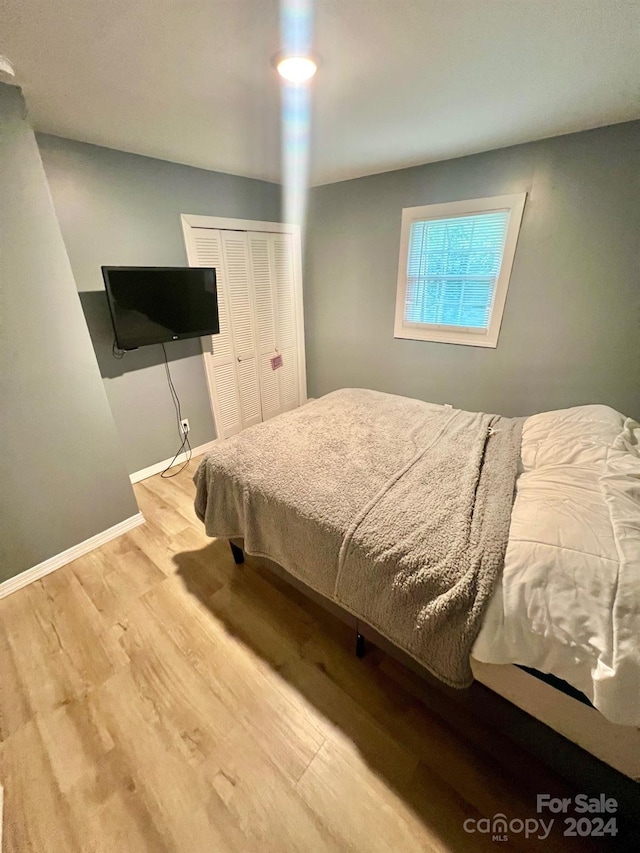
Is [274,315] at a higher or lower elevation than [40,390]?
higher

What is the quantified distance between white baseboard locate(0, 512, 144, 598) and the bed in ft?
2.49

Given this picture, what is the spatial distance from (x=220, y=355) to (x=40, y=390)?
1518 mm

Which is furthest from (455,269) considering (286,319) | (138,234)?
(138,234)

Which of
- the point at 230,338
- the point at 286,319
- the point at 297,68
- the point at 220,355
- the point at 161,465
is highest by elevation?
the point at 297,68

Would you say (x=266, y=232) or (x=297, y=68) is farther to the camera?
(x=266, y=232)

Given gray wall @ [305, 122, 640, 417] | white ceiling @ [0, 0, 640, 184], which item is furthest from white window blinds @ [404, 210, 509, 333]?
white ceiling @ [0, 0, 640, 184]

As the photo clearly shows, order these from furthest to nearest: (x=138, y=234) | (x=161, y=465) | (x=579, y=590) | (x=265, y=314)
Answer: (x=265, y=314) → (x=161, y=465) → (x=138, y=234) → (x=579, y=590)

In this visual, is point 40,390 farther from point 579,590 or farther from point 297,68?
point 579,590

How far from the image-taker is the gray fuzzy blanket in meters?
1.02

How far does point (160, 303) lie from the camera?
2.35 m

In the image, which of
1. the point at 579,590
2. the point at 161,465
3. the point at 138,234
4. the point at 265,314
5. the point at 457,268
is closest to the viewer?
the point at 579,590

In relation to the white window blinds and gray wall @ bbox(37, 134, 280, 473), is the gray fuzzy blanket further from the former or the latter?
gray wall @ bbox(37, 134, 280, 473)

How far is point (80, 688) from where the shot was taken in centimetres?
136

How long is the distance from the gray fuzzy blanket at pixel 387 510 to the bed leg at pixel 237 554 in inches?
8.1
